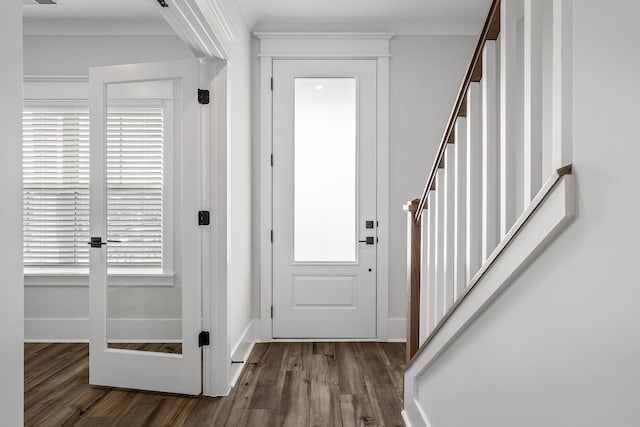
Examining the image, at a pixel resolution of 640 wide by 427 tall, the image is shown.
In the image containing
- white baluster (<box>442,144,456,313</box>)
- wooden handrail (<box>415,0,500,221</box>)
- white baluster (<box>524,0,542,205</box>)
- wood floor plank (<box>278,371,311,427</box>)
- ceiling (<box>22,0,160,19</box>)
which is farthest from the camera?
ceiling (<box>22,0,160,19</box>)

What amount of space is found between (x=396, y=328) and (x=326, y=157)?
5.28ft

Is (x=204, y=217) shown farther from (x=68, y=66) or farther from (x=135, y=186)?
(x=68, y=66)

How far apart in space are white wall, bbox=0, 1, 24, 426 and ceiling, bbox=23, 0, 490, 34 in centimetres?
264

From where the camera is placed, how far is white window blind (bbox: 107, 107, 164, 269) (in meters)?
2.79

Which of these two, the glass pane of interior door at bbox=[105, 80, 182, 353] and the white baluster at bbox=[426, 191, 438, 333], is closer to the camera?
the white baluster at bbox=[426, 191, 438, 333]

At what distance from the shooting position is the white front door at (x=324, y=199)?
394cm

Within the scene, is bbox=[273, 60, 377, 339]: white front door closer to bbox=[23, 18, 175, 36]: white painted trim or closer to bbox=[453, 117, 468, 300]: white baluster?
bbox=[23, 18, 175, 36]: white painted trim

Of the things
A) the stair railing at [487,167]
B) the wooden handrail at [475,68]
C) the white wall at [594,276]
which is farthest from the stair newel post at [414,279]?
the white wall at [594,276]

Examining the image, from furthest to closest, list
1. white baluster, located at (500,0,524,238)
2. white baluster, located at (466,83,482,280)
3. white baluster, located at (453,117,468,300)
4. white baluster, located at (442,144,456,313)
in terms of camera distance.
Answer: white baluster, located at (442,144,456,313) < white baluster, located at (453,117,468,300) < white baluster, located at (466,83,482,280) < white baluster, located at (500,0,524,238)

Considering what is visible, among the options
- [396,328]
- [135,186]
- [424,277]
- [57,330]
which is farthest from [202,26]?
[57,330]

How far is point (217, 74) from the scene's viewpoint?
2.74 m

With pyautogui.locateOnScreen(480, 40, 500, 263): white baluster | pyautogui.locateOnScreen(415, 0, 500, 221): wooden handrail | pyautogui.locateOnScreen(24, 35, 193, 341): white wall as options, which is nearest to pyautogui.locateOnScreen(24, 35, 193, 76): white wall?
pyautogui.locateOnScreen(24, 35, 193, 341): white wall

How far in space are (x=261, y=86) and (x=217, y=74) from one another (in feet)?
3.96

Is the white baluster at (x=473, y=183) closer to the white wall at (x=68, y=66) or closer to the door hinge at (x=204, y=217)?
the door hinge at (x=204, y=217)
